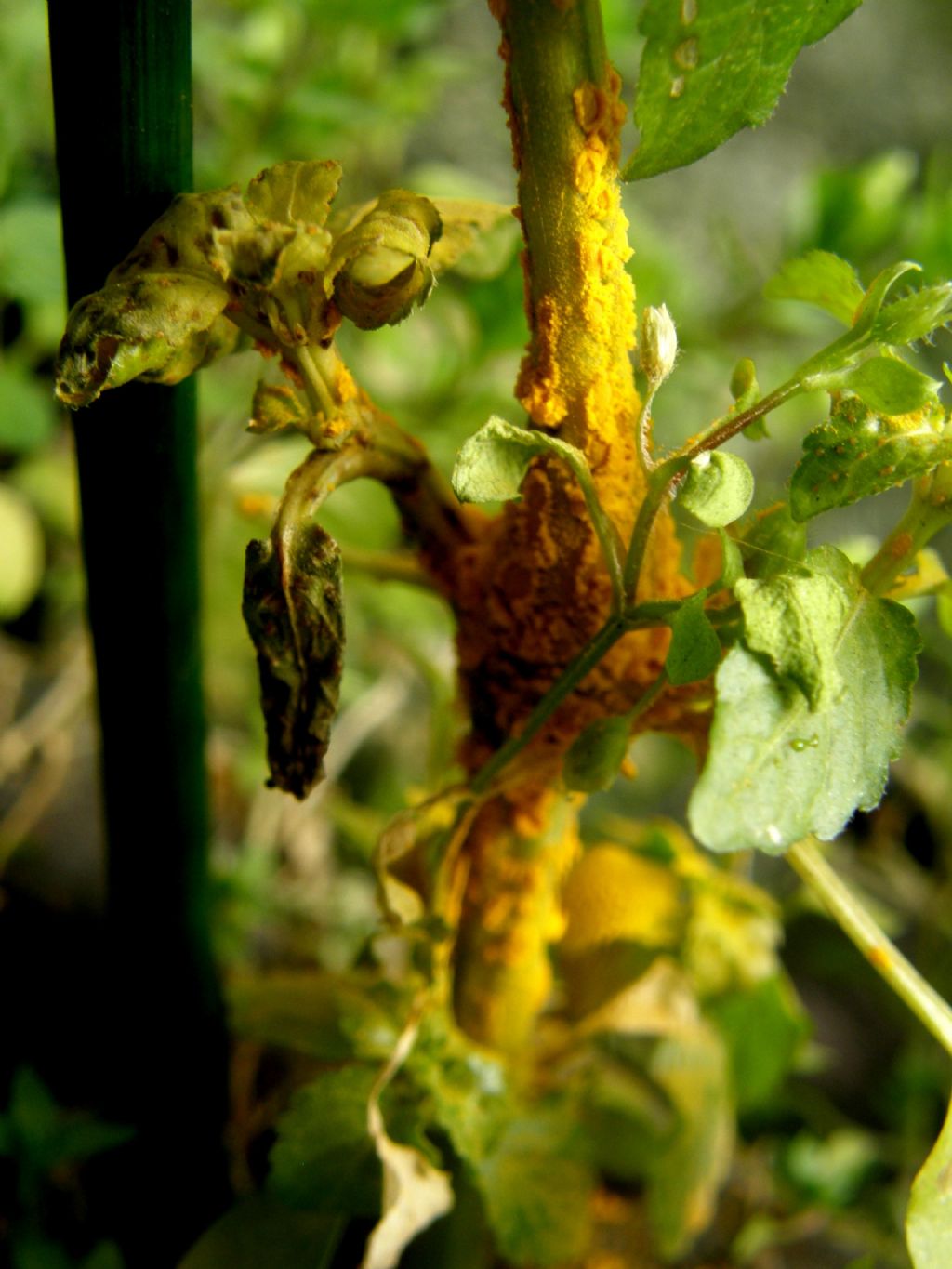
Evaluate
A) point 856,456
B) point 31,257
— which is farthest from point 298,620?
point 31,257

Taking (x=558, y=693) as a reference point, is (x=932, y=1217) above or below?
below

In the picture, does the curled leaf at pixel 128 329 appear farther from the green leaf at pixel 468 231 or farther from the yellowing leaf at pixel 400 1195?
the yellowing leaf at pixel 400 1195

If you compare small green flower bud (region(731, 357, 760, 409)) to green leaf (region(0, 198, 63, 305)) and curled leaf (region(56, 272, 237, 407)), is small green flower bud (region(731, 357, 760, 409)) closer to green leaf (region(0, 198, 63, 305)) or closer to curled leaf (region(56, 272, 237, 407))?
curled leaf (region(56, 272, 237, 407))

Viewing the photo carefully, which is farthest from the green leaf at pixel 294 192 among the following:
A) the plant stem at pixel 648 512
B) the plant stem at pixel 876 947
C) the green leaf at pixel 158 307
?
the plant stem at pixel 876 947

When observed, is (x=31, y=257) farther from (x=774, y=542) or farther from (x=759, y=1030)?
(x=759, y=1030)

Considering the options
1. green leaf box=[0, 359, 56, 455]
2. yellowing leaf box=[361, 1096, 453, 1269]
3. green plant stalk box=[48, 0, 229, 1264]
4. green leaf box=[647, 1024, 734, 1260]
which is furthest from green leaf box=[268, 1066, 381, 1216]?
green leaf box=[0, 359, 56, 455]

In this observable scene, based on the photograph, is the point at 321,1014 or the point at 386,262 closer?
the point at 386,262
